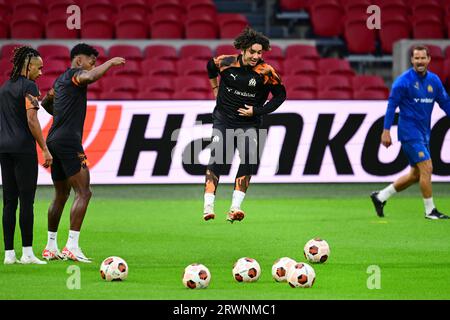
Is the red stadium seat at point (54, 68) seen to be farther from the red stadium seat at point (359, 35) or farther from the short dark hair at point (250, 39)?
the short dark hair at point (250, 39)

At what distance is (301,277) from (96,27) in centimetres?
1455

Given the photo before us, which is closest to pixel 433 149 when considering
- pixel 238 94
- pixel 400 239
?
pixel 400 239

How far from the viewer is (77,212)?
11.1 m

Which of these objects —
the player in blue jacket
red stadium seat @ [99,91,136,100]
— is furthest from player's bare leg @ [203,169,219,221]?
red stadium seat @ [99,91,136,100]

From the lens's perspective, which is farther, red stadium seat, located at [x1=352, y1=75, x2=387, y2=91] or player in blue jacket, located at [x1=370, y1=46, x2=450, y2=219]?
red stadium seat, located at [x1=352, y1=75, x2=387, y2=91]

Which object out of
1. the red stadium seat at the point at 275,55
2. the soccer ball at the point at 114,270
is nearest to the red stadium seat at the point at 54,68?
the red stadium seat at the point at 275,55

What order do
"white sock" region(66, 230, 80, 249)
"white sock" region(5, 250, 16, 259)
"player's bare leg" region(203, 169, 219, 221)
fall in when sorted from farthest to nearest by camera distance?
1. "player's bare leg" region(203, 169, 219, 221)
2. "white sock" region(66, 230, 80, 249)
3. "white sock" region(5, 250, 16, 259)

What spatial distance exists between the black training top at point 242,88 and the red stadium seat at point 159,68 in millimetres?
8772

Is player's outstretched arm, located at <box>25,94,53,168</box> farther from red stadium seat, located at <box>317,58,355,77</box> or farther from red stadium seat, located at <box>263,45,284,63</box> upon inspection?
red stadium seat, located at <box>317,58,355,77</box>

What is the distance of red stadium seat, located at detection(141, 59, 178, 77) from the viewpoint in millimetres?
21297

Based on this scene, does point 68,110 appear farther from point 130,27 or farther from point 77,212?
point 130,27

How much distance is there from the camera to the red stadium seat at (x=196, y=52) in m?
22.0

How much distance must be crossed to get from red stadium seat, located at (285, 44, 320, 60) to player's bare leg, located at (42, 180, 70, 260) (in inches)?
458

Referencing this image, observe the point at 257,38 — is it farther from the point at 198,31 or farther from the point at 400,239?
the point at 198,31
